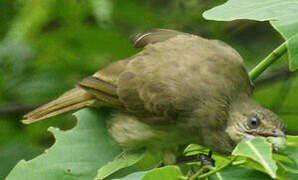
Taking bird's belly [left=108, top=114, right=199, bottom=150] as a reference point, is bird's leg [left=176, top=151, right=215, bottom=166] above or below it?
below

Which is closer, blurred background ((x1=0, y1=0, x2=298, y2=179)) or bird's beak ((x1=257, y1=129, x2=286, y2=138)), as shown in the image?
bird's beak ((x1=257, y1=129, x2=286, y2=138))

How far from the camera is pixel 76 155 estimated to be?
338 cm

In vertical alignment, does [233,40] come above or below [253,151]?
above

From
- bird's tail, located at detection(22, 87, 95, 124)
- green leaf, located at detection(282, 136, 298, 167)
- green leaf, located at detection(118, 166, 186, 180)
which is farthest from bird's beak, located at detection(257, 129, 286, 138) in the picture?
bird's tail, located at detection(22, 87, 95, 124)

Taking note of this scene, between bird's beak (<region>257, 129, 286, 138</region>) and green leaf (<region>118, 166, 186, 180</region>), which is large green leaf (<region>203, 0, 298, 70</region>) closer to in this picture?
bird's beak (<region>257, 129, 286, 138</region>)

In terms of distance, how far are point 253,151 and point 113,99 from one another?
73.6 inches

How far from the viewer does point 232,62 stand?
157 inches

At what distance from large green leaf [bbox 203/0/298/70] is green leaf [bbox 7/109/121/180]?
3.30 ft

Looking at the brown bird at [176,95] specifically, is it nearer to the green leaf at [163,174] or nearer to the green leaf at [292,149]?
the green leaf at [292,149]

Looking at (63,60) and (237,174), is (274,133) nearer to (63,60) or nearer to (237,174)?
(237,174)

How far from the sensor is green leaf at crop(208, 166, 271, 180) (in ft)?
7.94

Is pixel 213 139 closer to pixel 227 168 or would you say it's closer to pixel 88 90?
pixel 88 90

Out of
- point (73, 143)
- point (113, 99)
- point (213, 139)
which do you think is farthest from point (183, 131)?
point (73, 143)

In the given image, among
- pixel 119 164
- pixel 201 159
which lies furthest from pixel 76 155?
pixel 201 159
